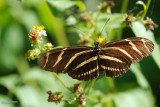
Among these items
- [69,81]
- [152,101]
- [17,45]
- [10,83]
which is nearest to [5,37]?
[17,45]

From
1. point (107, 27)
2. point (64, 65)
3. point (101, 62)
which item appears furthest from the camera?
point (107, 27)

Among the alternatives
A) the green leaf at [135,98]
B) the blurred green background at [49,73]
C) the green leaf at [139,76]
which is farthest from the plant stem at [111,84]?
the green leaf at [139,76]

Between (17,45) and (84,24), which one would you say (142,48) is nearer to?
(84,24)

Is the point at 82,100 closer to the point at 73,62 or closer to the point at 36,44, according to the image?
the point at 73,62

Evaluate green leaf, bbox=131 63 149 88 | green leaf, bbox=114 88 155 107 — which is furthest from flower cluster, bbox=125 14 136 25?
green leaf, bbox=114 88 155 107

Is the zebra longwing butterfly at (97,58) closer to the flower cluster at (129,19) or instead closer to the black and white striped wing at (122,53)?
the black and white striped wing at (122,53)

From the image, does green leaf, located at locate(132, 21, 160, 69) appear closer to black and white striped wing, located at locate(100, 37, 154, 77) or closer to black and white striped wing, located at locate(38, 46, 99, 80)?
black and white striped wing, located at locate(100, 37, 154, 77)
